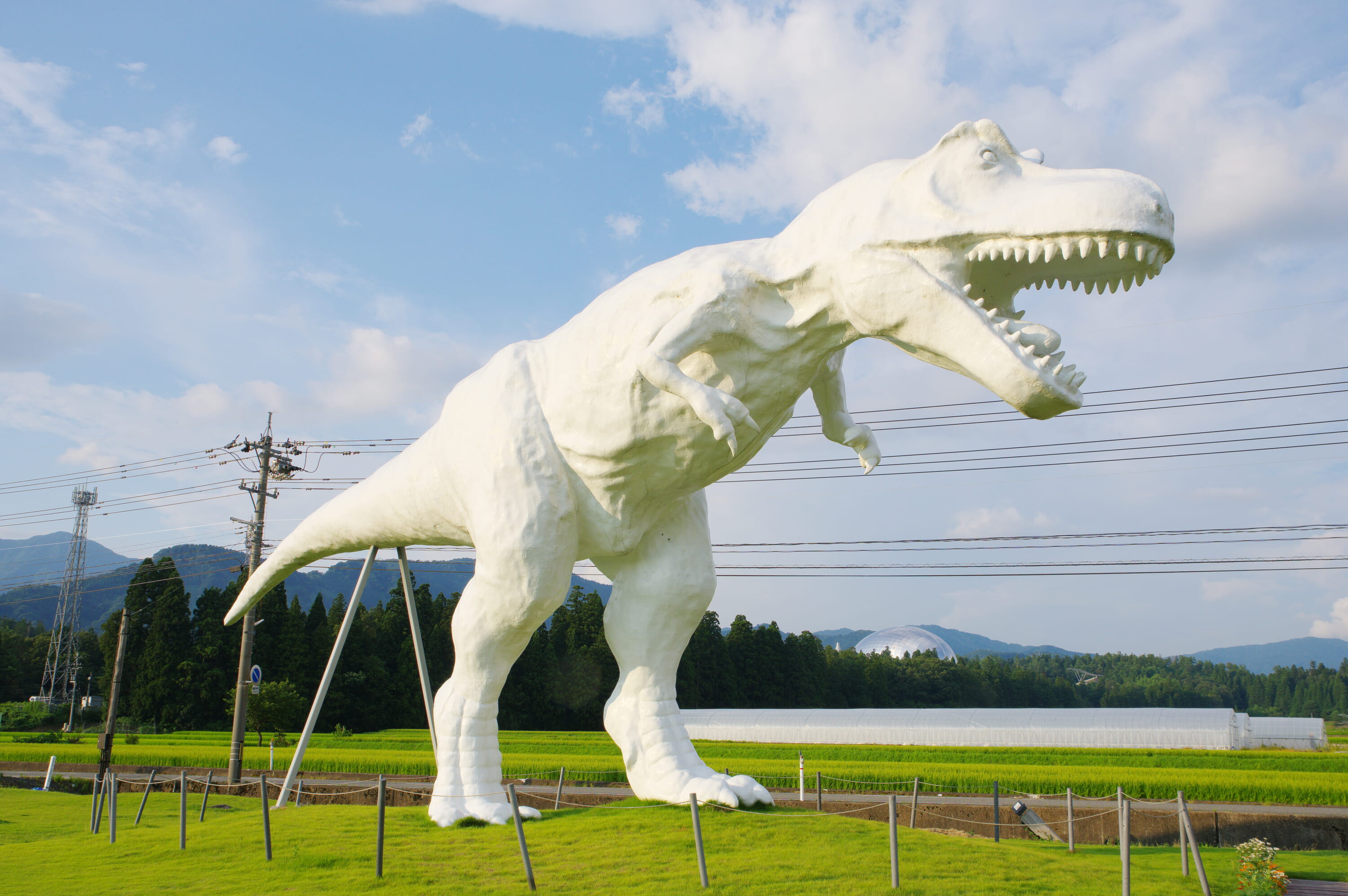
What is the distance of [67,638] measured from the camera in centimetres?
5538

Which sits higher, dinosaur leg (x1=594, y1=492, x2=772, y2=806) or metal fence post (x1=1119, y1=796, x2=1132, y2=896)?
dinosaur leg (x1=594, y1=492, x2=772, y2=806)

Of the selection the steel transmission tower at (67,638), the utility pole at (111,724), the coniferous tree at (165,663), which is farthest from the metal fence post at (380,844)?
the steel transmission tower at (67,638)

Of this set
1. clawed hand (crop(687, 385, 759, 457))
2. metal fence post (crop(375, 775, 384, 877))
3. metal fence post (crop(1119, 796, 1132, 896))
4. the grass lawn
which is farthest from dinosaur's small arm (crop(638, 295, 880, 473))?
metal fence post (crop(375, 775, 384, 877))

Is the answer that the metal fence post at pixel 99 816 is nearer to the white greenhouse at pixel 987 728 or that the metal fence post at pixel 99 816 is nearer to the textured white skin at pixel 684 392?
the textured white skin at pixel 684 392

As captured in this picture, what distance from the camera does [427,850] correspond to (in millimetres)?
5867

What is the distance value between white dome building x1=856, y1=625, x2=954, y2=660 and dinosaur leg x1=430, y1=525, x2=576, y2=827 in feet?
314

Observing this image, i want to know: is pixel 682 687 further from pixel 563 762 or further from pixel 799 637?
pixel 563 762

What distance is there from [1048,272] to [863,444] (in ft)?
5.73

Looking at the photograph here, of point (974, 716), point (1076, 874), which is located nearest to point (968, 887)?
point (1076, 874)

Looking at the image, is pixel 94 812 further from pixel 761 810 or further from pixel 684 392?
pixel 684 392

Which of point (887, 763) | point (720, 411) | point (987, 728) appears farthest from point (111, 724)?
point (987, 728)

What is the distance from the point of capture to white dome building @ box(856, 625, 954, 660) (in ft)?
336

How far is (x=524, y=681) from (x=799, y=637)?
62.0 ft

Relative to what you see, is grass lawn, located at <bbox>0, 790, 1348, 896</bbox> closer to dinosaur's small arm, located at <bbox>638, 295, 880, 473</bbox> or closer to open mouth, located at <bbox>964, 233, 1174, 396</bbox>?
dinosaur's small arm, located at <bbox>638, 295, 880, 473</bbox>
